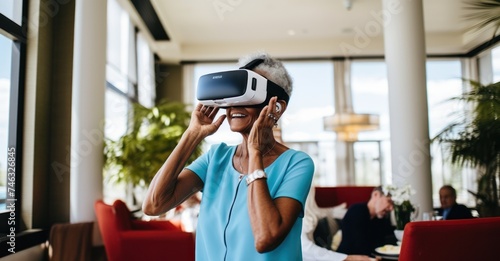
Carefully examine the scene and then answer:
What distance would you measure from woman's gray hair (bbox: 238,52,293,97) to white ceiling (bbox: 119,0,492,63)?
15.3 feet

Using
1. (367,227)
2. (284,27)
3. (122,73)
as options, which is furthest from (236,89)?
(284,27)

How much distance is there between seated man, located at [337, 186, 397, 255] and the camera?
2695 millimetres

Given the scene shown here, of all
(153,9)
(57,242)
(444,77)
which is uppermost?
(153,9)

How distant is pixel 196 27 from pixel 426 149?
13.6 ft

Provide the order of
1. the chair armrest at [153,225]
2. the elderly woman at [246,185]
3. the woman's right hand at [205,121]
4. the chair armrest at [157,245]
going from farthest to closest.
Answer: the chair armrest at [153,225] → the chair armrest at [157,245] → the woman's right hand at [205,121] → the elderly woman at [246,185]

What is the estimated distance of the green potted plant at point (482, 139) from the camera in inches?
119

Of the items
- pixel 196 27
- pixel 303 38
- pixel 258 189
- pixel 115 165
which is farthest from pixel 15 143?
pixel 303 38

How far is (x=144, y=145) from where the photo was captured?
4.34 meters

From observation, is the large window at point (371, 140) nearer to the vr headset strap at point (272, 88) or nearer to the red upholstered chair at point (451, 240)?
the red upholstered chair at point (451, 240)

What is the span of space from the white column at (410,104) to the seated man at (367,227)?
0.96 m

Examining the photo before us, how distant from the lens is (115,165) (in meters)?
4.05

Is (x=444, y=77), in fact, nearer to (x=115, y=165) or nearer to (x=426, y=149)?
(x=426, y=149)

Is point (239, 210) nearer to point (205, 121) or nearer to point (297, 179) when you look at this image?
point (297, 179)

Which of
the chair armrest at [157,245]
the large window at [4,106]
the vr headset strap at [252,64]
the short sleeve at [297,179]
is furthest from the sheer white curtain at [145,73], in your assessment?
the short sleeve at [297,179]
